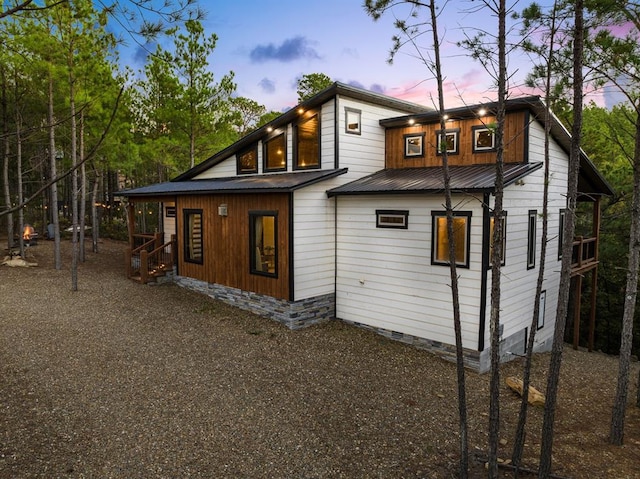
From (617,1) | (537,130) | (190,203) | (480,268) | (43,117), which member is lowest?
(480,268)

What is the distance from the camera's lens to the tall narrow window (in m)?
9.81

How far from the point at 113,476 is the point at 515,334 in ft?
27.7

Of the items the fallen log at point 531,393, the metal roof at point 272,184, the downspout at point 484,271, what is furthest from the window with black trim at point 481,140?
the fallen log at point 531,393

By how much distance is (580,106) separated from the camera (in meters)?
4.18

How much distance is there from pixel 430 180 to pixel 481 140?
2.11 m

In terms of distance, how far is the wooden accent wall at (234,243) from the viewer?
10078 millimetres

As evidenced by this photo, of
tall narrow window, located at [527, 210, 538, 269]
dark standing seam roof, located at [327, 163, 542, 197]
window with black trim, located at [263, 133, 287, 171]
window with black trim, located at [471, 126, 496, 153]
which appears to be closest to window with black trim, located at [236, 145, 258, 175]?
window with black trim, located at [263, 133, 287, 171]

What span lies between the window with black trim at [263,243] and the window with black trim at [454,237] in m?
3.81

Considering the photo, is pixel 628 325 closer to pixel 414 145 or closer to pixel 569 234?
pixel 569 234

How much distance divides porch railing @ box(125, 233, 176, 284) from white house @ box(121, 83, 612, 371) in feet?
0.43

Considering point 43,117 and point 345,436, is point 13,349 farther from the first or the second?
point 43,117

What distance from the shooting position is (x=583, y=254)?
540 inches

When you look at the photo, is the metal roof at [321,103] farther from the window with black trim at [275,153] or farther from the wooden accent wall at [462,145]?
the wooden accent wall at [462,145]

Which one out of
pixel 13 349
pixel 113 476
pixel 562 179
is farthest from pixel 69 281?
pixel 562 179
